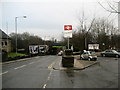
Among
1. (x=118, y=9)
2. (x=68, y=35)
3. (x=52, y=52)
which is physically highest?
(x=118, y=9)

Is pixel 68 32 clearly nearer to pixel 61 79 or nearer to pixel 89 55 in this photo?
pixel 61 79

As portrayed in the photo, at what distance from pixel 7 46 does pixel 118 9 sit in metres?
47.4

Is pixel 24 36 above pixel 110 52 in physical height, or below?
above

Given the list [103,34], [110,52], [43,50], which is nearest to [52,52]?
[43,50]

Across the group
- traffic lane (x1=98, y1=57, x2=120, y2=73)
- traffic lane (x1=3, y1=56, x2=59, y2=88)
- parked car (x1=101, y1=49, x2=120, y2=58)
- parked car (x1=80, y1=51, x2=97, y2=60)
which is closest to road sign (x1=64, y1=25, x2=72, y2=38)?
traffic lane (x1=3, y1=56, x2=59, y2=88)

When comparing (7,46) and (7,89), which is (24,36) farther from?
(7,89)

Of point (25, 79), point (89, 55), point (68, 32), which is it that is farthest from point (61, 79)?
point (89, 55)

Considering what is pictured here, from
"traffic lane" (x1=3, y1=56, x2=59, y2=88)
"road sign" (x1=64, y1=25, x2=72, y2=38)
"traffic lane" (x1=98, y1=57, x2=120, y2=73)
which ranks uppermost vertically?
"road sign" (x1=64, y1=25, x2=72, y2=38)

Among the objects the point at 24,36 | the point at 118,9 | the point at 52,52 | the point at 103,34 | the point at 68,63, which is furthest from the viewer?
the point at 24,36

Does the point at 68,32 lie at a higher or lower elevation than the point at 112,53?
higher

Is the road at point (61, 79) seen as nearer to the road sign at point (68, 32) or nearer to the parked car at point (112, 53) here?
the road sign at point (68, 32)

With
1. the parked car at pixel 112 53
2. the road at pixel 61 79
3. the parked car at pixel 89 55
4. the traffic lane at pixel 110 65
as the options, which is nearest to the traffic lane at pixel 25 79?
the road at pixel 61 79

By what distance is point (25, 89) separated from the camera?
6.34 metres

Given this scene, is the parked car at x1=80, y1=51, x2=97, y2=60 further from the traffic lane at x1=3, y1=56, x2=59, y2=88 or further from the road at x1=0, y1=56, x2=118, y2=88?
the traffic lane at x1=3, y1=56, x2=59, y2=88
